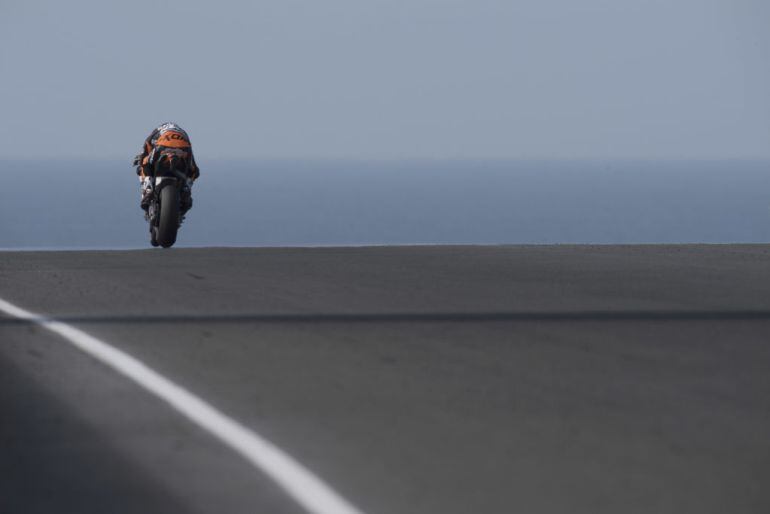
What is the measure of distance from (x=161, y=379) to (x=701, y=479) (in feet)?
11.9

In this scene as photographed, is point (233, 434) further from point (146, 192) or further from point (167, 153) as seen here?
point (146, 192)

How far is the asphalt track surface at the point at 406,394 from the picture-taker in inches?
242

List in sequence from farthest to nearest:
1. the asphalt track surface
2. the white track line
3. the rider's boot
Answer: the rider's boot
the asphalt track surface
the white track line

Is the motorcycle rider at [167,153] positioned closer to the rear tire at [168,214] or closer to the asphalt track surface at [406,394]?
the rear tire at [168,214]

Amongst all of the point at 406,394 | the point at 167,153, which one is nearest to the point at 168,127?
the point at 167,153

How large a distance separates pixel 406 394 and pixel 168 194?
13567 mm

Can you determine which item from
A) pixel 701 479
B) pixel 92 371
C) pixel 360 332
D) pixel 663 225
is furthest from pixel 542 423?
pixel 663 225

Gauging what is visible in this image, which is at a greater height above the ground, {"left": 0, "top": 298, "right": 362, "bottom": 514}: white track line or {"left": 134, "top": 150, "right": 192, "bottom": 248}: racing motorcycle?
{"left": 134, "top": 150, "right": 192, "bottom": 248}: racing motorcycle

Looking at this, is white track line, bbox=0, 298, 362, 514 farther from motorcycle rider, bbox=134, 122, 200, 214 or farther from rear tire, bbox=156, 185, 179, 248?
motorcycle rider, bbox=134, 122, 200, 214

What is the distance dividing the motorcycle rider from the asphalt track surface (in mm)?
5914

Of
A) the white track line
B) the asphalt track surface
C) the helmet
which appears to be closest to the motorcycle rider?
the helmet

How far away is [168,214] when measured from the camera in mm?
21719

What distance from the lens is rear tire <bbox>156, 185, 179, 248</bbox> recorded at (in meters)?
21.5

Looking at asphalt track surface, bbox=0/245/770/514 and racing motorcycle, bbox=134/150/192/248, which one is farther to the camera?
racing motorcycle, bbox=134/150/192/248
